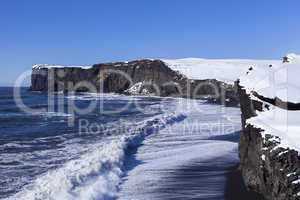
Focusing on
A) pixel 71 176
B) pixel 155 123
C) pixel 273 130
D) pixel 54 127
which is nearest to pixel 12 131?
pixel 54 127

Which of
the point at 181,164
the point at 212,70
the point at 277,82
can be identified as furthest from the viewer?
the point at 212,70

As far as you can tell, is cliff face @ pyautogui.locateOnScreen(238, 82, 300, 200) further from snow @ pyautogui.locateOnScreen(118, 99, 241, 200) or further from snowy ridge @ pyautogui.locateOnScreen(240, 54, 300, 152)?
snow @ pyautogui.locateOnScreen(118, 99, 241, 200)

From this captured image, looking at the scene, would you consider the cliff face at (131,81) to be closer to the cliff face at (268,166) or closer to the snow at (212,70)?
the snow at (212,70)

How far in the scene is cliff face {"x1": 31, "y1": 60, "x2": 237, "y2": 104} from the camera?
278 feet

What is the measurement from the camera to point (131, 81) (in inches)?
3959

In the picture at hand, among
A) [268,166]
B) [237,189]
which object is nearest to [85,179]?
[237,189]

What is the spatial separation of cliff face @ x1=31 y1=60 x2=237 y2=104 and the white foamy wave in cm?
5126

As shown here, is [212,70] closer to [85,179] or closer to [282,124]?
[85,179]

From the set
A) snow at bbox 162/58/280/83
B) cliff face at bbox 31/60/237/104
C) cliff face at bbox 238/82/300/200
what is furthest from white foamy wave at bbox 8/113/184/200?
snow at bbox 162/58/280/83

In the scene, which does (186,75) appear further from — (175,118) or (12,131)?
(12,131)

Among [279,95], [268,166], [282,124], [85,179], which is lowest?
[85,179]

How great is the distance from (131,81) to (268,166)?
89.6m

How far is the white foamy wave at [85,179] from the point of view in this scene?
12.2 metres

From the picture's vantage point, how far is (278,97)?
1481 centimetres
